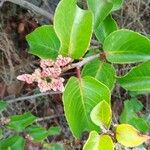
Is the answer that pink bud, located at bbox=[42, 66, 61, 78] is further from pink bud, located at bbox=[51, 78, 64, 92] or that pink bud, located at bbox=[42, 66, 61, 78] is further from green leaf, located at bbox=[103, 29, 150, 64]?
green leaf, located at bbox=[103, 29, 150, 64]

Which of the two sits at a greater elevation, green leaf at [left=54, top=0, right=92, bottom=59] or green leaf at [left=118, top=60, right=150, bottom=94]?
green leaf at [left=54, top=0, right=92, bottom=59]

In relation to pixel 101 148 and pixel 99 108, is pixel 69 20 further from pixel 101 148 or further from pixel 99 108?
pixel 101 148

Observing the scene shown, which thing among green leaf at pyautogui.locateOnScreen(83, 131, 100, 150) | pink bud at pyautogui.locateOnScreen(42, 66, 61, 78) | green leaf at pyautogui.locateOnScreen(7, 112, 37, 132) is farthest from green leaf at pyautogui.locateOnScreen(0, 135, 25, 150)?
pink bud at pyautogui.locateOnScreen(42, 66, 61, 78)

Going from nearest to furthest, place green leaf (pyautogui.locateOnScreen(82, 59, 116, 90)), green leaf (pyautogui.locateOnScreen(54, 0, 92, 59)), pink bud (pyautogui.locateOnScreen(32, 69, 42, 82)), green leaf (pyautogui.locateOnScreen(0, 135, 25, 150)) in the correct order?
1. pink bud (pyautogui.locateOnScreen(32, 69, 42, 82))
2. green leaf (pyautogui.locateOnScreen(54, 0, 92, 59))
3. green leaf (pyautogui.locateOnScreen(82, 59, 116, 90))
4. green leaf (pyautogui.locateOnScreen(0, 135, 25, 150))

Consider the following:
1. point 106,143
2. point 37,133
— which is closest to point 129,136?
point 106,143

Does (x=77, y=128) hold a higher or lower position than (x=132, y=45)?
lower

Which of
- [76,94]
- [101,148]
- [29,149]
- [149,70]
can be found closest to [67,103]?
[76,94]

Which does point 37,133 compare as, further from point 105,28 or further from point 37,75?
point 37,75

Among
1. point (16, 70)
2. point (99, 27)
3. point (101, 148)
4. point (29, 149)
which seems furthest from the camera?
point (16, 70)
